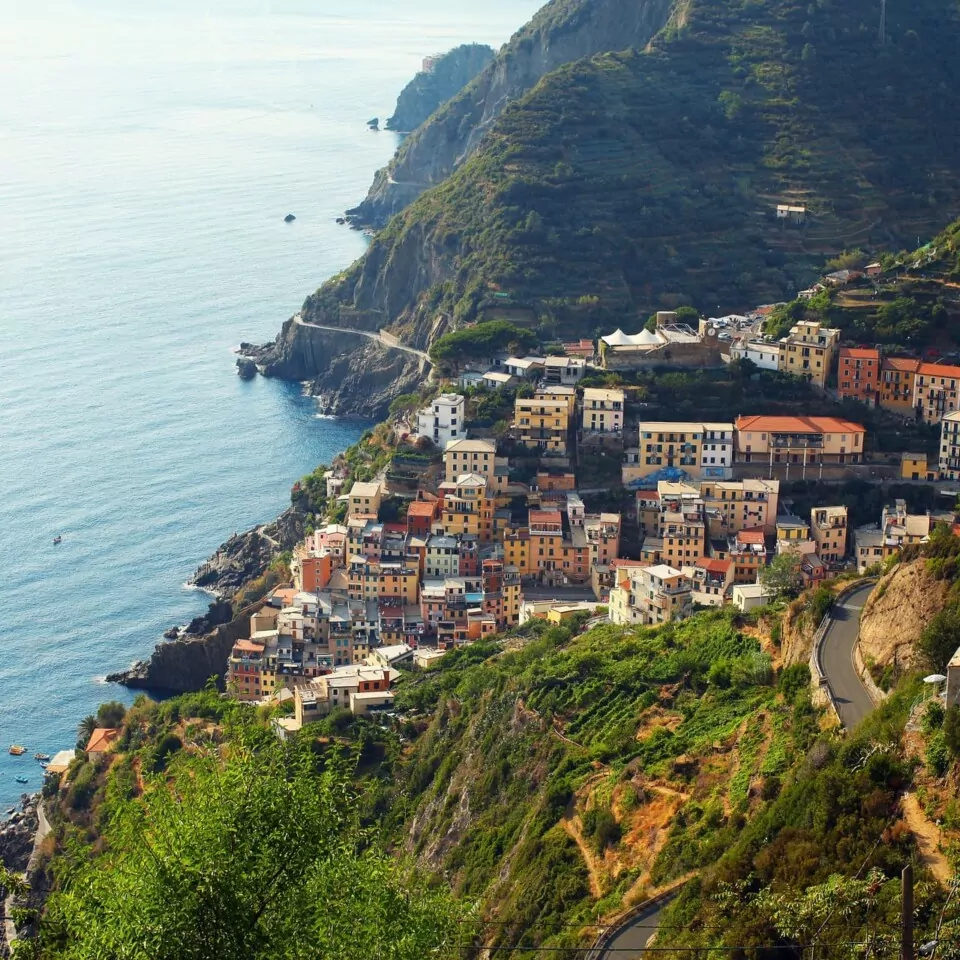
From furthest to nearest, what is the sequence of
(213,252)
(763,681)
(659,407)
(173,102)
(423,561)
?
(173,102) < (213,252) < (659,407) < (423,561) < (763,681)

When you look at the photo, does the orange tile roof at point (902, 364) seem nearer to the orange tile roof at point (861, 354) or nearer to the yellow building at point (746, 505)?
the orange tile roof at point (861, 354)

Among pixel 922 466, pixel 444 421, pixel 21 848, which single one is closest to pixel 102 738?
pixel 21 848

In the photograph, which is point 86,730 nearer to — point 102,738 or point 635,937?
point 102,738

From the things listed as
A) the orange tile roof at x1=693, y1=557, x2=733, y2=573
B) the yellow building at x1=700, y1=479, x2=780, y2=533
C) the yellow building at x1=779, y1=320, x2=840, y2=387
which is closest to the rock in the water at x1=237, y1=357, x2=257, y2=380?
the yellow building at x1=779, y1=320, x2=840, y2=387

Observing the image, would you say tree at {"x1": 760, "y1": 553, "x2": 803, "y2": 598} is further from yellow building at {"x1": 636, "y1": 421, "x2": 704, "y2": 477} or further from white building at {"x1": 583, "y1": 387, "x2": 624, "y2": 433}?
white building at {"x1": 583, "y1": 387, "x2": 624, "y2": 433}

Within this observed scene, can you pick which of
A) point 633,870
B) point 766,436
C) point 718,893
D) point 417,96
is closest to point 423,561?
point 766,436

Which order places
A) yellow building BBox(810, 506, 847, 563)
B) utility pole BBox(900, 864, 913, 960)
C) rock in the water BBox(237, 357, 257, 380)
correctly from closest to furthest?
1. utility pole BBox(900, 864, 913, 960)
2. yellow building BBox(810, 506, 847, 563)
3. rock in the water BBox(237, 357, 257, 380)

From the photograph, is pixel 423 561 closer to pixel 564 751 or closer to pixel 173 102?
pixel 564 751
